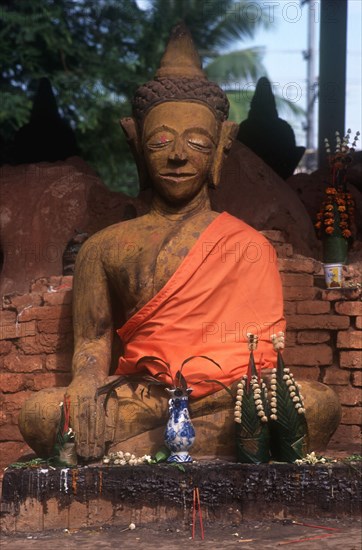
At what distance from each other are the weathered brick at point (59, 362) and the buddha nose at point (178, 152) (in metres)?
1.47

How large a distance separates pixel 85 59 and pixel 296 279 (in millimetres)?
7188

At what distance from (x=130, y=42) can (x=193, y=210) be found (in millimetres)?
8214

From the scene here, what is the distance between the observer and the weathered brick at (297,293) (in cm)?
741

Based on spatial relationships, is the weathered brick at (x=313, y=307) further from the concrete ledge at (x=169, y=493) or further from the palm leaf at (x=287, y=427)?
the concrete ledge at (x=169, y=493)

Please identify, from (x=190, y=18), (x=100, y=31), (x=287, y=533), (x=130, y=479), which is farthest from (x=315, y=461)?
(x=190, y=18)

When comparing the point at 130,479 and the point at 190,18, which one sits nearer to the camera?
the point at 130,479

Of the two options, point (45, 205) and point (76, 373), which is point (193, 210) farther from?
point (45, 205)

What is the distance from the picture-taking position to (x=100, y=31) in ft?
47.1

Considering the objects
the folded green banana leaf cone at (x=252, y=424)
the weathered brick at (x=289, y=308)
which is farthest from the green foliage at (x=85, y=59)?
the folded green banana leaf cone at (x=252, y=424)

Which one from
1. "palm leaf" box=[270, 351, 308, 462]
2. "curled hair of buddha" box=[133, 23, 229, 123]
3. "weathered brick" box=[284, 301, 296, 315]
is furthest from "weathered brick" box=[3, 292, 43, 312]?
"palm leaf" box=[270, 351, 308, 462]

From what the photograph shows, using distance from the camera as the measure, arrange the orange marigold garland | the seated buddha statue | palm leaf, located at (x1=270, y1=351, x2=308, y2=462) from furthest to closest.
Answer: the orange marigold garland → the seated buddha statue → palm leaf, located at (x1=270, y1=351, x2=308, y2=462)

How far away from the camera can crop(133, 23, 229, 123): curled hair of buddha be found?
22.6 ft

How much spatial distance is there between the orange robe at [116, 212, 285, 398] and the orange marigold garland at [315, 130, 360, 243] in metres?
1.41

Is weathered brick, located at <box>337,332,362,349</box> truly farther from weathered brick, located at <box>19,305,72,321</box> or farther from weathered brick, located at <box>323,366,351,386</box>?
weathered brick, located at <box>19,305,72,321</box>
